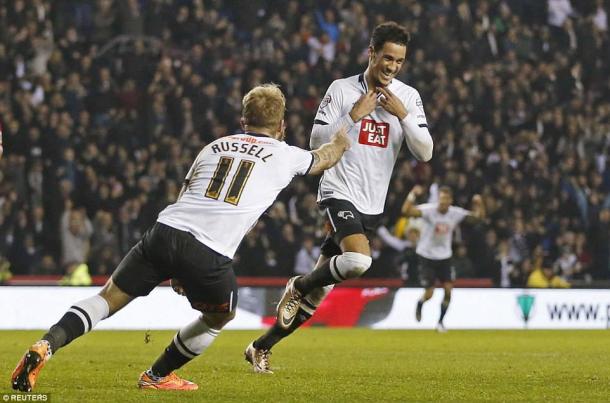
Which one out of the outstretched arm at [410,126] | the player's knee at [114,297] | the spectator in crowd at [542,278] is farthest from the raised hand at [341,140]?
the spectator in crowd at [542,278]

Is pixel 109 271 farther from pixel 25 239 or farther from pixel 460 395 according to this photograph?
pixel 460 395

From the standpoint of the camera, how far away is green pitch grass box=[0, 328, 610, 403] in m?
8.14

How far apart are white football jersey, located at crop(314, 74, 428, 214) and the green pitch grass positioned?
57.8 inches

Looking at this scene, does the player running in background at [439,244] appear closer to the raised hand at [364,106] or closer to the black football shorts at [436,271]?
the black football shorts at [436,271]

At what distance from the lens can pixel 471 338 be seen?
17.6 metres

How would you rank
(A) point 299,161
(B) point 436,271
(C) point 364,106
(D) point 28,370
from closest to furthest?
1. (D) point 28,370
2. (A) point 299,161
3. (C) point 364,106
4. (B) point 436,271

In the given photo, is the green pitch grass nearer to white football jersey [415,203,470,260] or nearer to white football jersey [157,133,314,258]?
white football jersey [157,133,314,258]

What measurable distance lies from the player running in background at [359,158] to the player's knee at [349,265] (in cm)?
1

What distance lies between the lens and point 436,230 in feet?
65.4

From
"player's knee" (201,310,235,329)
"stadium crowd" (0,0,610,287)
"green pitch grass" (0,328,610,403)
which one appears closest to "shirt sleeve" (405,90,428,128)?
"green pitch grass" (0,328,610,403)

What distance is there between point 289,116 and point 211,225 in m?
14.9

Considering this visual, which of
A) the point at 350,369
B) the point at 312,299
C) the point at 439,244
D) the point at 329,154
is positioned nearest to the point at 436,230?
the point at 439,244

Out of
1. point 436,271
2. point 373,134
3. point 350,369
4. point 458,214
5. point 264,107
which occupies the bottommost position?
point 436,271

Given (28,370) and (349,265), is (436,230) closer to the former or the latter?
(349,265)
